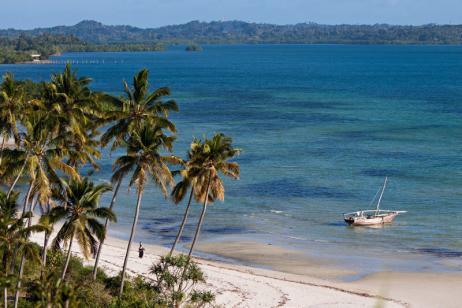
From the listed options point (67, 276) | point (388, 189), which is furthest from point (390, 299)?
point (388, 189)

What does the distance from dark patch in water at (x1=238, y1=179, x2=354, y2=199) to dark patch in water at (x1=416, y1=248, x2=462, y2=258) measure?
18027mm

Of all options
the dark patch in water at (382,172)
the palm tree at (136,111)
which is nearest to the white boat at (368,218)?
the dark patch in water at (382,172)

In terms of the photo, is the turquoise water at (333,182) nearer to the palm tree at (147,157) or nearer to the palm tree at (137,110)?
the palm tree at (137,110)

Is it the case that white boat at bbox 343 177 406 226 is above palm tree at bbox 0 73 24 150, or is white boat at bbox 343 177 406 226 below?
below

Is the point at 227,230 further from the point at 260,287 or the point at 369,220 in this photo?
the point at 260,287

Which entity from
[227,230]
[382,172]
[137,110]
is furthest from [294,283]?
[382,172]

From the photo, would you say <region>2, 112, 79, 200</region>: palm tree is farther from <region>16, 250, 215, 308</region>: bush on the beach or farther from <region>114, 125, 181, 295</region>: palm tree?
<region>16, 250, 215, 308</region>: bush on the beach

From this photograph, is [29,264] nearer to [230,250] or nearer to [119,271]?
[119,271]

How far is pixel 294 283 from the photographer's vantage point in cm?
5250

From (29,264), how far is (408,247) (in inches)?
1233

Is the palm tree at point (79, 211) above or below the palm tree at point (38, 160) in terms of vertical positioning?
below

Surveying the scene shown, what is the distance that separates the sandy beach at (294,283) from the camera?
Answer: 48031 millimetres

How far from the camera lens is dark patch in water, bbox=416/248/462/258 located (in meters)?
60.8

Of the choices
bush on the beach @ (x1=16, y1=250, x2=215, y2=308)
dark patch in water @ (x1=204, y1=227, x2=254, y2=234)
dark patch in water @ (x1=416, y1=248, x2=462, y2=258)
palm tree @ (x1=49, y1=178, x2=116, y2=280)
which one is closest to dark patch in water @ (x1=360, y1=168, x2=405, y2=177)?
dark patch in water @ (x1=204, y1=227, x2=254, y2=234)
